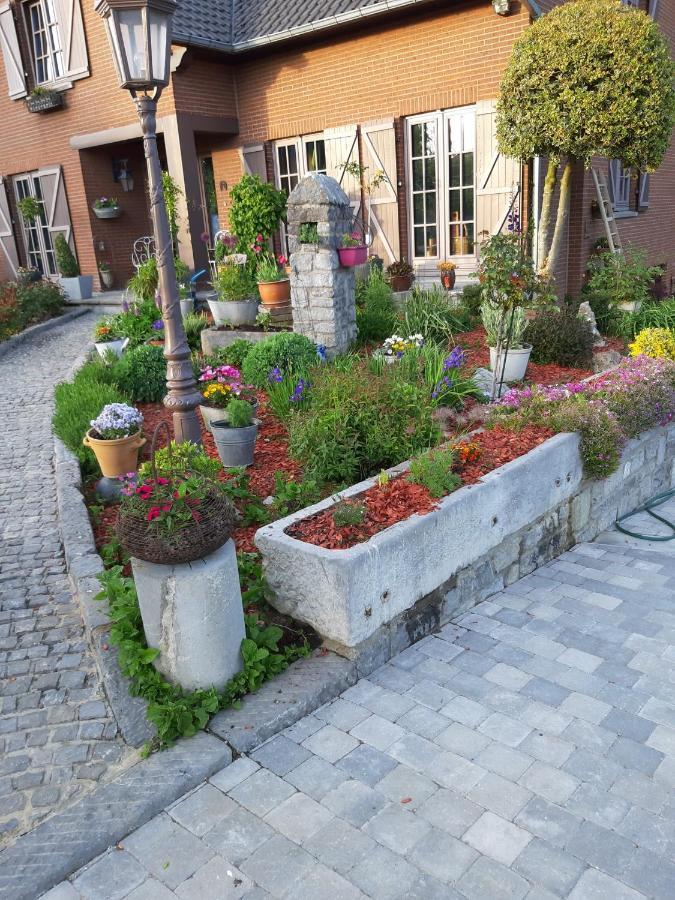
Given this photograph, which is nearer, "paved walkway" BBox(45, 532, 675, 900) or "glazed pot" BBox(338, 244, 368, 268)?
"paved walkway" BBox(45, 532, 675, 900)

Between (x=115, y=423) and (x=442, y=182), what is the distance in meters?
6.53

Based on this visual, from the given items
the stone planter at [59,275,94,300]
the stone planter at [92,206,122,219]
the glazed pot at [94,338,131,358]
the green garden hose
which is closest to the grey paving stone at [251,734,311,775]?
the green garden hose

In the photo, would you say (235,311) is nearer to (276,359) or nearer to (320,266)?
(320,266)

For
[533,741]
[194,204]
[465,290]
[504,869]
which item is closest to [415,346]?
[465,290]

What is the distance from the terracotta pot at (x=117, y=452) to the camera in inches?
191

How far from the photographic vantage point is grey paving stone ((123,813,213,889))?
2.26 m

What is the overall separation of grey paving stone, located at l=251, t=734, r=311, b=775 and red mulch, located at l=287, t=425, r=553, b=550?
2.89ft

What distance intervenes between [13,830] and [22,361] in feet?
27.9

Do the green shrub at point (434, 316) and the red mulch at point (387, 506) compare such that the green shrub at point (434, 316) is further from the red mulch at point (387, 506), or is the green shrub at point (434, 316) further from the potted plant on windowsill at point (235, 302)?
the red mulch at point (387, 506)

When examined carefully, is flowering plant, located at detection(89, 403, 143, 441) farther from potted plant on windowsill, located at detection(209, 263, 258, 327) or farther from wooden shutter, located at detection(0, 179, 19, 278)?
wooden shutter, located at detection(0, 179, 19, 278)

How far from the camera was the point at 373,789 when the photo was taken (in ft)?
8.41

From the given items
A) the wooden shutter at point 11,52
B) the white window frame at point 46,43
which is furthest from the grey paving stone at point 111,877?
the wooden shutter at point 11,52

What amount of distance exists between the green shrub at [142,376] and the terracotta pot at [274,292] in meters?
1.43

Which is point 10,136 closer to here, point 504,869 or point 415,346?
point 415,346
